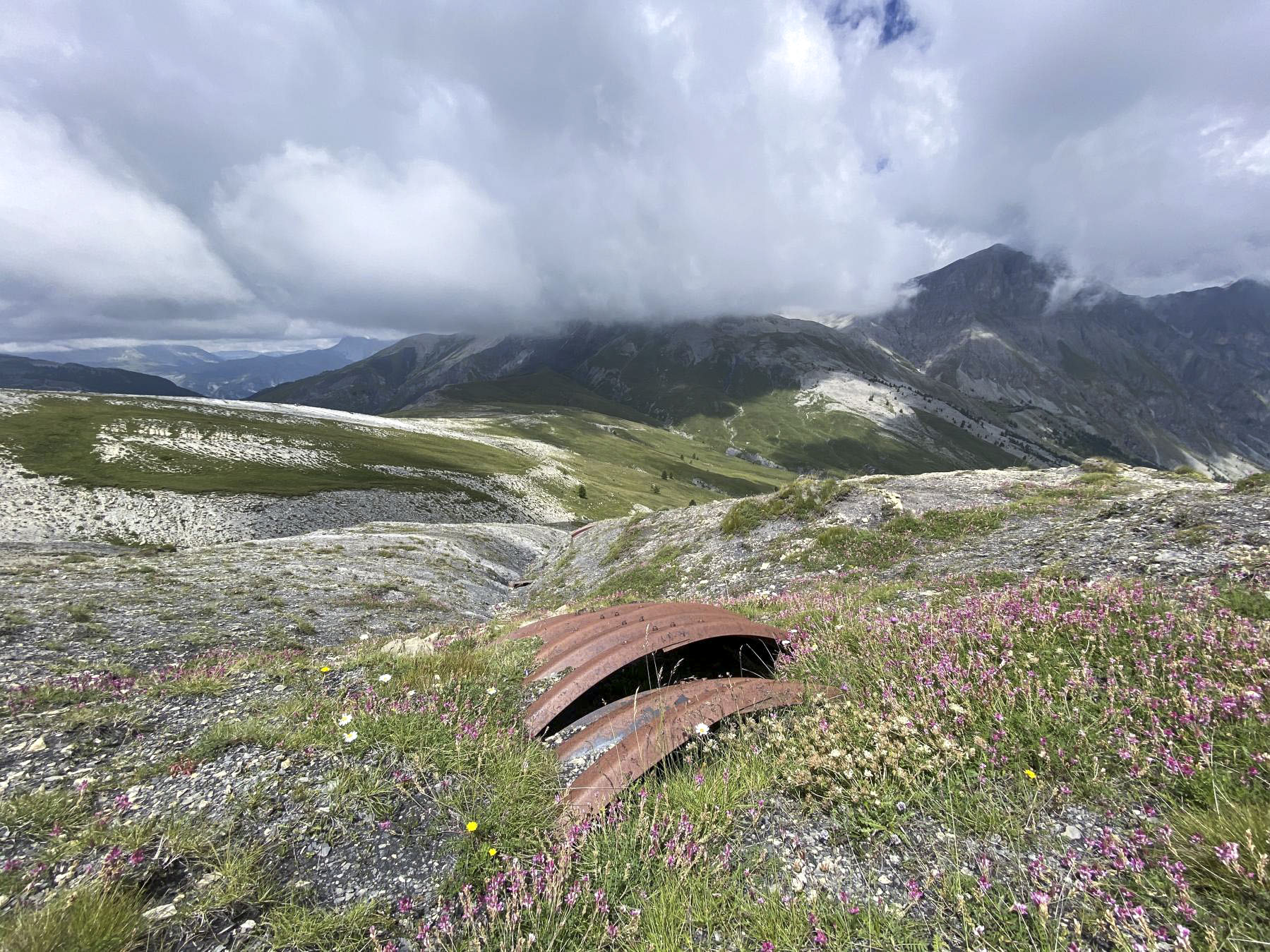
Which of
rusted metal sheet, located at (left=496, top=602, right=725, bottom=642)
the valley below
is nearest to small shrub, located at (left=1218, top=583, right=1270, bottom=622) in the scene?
the valley below

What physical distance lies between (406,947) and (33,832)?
3.49 metres

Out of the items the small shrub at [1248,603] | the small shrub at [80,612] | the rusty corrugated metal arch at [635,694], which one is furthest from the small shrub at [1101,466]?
the small shrub at [80,612]

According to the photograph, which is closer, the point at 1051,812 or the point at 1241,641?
the point at 1051,812

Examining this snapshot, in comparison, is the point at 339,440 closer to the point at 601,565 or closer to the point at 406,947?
the point at 601,565

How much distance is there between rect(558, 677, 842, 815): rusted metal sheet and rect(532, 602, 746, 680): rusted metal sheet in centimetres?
135

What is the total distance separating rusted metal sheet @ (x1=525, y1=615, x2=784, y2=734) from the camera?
19.1 feet

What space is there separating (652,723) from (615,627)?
292 cm

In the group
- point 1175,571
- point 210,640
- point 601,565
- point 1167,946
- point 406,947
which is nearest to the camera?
point 1167,946

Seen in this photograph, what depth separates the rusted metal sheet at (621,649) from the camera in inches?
229

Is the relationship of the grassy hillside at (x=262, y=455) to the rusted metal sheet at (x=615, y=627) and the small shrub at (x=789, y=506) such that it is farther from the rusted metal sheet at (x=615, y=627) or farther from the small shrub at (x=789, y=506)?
the rusted metal sheet at (x=615, y=627)

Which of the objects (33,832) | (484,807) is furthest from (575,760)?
(33,832)

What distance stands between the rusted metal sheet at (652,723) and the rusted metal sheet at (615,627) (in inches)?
53.2

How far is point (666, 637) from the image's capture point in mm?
7020

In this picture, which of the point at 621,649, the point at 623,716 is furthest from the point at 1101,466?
the point at 623,716
